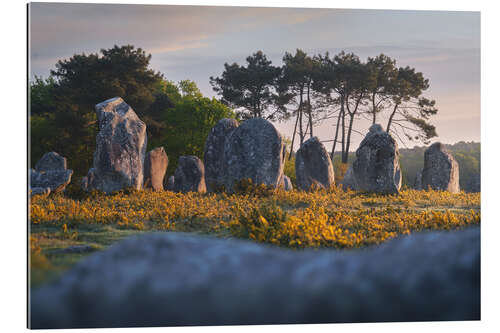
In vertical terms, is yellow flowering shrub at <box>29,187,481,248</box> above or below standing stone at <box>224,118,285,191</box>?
below

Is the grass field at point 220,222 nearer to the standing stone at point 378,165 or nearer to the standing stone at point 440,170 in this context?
the standing stone at point 378,165

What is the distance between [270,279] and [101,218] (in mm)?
5570

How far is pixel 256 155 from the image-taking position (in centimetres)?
1270

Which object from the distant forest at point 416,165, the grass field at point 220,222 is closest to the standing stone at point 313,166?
the distant forest at point 416,165

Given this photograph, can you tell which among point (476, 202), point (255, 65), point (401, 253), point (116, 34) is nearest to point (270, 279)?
point (401, 253)

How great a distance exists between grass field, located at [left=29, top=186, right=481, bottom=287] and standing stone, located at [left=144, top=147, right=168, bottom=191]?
573 cm

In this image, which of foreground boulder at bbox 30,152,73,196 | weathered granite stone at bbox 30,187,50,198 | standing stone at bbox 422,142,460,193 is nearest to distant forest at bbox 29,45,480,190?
standing stone at bbox 422,142,460,193

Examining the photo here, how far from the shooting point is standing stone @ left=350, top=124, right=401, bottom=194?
1466 cm

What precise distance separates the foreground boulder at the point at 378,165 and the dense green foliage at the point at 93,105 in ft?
28.0

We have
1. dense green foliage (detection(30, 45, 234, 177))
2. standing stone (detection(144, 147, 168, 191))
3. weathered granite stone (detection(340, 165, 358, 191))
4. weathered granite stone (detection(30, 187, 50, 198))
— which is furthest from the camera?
weathered granite stone (detection(340, 165, 358, 191))

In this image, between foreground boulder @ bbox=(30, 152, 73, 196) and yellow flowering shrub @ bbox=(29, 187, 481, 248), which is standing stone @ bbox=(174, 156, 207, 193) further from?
yellow flowering shrub @ bbox=(29, 187, 481, 248)

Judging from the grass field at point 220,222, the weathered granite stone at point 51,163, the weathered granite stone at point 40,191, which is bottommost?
the grass field at point 220,222

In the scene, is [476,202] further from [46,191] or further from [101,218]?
[46,191]

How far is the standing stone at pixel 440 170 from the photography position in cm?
1731
